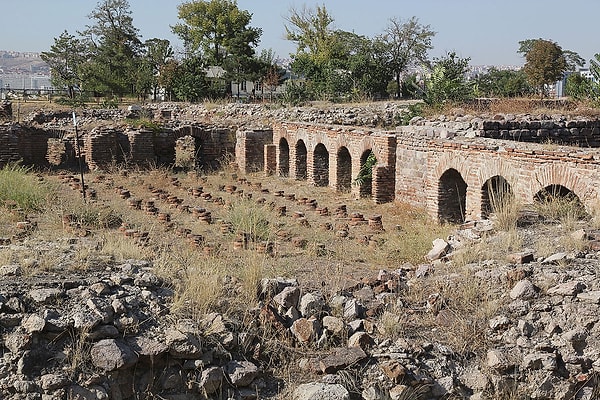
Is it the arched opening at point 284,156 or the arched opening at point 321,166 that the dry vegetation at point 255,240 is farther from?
the arched opening at point 284,156

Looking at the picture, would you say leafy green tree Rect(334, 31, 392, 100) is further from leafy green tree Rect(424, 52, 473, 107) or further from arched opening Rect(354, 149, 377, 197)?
arched opening Rect(354, 149, 377, 197)

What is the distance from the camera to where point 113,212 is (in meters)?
12.8

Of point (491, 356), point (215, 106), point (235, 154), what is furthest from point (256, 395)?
point (215, 106)

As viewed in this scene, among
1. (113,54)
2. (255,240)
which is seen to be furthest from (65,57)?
(255,240)

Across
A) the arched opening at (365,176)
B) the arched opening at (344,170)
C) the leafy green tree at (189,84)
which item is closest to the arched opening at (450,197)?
the arched opening at (365,176)

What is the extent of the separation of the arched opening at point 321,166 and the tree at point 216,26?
21736 millimetres

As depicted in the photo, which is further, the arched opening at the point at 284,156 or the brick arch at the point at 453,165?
the arched opening at the point at 284,156

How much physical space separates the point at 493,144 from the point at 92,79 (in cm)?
3114

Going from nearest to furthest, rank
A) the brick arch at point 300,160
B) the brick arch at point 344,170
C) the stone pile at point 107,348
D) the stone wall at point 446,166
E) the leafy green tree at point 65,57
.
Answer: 1. the stone pile at point 107,348
2. the stone wall at point 446,166
3. the brick arch at point 344,170
4. the brick arch at point 300,160
5. the leafy green tree at point 65,57

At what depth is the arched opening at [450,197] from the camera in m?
12.7

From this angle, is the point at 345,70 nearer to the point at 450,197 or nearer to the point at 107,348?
the point at 450,197

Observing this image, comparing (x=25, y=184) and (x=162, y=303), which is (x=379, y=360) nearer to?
(x=162, y=303)

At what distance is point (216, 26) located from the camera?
39.8 metres

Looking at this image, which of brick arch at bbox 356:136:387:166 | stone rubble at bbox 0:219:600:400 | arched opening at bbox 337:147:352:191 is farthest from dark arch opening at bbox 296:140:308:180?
stone rubble at bbox 0:219:600:400
